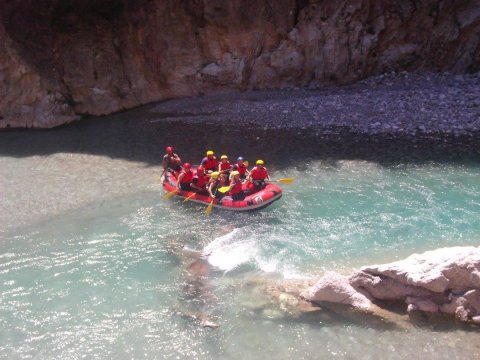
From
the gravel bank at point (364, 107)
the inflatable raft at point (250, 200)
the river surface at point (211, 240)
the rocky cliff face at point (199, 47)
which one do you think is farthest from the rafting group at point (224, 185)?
the rocky cliff face at point (199, 47)

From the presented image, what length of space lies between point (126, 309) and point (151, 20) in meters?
14.9

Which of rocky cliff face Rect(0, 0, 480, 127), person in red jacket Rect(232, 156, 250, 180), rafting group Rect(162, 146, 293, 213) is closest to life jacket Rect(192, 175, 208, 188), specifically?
rafting group Rect(162, 146, 293, 213)

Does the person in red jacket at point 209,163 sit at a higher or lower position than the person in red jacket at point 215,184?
higher

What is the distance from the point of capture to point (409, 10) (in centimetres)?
1841

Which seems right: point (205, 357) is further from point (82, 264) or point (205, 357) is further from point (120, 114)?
point (120, 114)

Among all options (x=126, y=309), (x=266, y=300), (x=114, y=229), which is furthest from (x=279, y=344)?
(x=114, y=229)

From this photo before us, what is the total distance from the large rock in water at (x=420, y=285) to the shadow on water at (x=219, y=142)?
6.09m

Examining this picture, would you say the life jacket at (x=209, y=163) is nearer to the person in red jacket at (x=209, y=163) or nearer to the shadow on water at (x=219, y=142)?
the person in red jacket at (x=209, y=163)

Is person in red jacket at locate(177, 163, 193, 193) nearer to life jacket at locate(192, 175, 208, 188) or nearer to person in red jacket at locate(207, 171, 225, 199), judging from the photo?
life jacket at locate(192, 175, 208, 188)

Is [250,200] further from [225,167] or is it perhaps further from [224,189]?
[225,167]

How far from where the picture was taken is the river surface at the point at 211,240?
23.2 ft

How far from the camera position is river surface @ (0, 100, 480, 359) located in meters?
7.08

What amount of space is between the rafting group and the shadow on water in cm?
172

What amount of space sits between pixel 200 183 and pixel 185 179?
0.41 m
